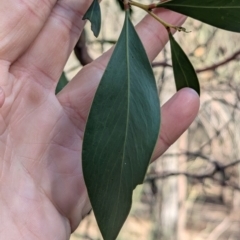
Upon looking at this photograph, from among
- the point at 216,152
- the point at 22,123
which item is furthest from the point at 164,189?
the point at 22,123

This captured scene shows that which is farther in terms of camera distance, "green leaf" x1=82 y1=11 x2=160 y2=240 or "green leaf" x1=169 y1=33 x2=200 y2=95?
"green leaf" x1=169 y1=33 x2=200 y2=95

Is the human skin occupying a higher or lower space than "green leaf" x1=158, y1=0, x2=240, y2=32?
lower

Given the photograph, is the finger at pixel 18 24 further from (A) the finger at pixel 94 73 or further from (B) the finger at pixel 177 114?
(B) the finger at pixel 177 114

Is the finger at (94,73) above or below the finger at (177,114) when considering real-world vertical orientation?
above

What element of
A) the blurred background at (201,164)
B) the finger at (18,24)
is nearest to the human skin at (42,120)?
the finger at (18,24)

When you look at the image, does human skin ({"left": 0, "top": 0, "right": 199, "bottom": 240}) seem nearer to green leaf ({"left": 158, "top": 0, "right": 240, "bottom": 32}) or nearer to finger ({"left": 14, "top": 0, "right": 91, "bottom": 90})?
finger ({"left": 14, "top": 0, "right": 91, "bottom": 90})

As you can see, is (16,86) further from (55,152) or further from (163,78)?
(163,78)

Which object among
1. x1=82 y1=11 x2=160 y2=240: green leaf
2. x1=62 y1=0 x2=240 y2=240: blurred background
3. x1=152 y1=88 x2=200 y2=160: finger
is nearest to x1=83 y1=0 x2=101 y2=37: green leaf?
x1=82 y1=11 x2=160 y2=240: green leaf

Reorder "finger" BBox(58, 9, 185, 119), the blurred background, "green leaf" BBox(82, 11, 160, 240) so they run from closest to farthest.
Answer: "green leaf" BBox(82, 11, 160, 240)
"finger" BBox(58, 9, 185, 119)
the blurred background
